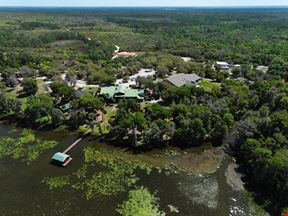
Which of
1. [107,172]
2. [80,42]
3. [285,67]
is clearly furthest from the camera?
[80,42]

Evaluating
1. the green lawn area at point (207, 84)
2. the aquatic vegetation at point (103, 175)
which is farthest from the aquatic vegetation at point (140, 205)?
the green lawn area at point (207, 84)

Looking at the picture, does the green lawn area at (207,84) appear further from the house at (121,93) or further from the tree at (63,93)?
the tree at (63,93)

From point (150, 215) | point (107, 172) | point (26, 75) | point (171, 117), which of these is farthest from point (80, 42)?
point (150, 215)

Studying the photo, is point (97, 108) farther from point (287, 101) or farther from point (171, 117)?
point (287, 101)

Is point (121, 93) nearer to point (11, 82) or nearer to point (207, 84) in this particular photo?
point (207, 84)

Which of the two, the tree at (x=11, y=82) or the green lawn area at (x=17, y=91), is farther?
the tree at (x=11, y=82)

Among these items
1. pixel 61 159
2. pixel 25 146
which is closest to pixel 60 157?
pixel 61 159

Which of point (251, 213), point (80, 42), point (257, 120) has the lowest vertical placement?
point (80, 42)
